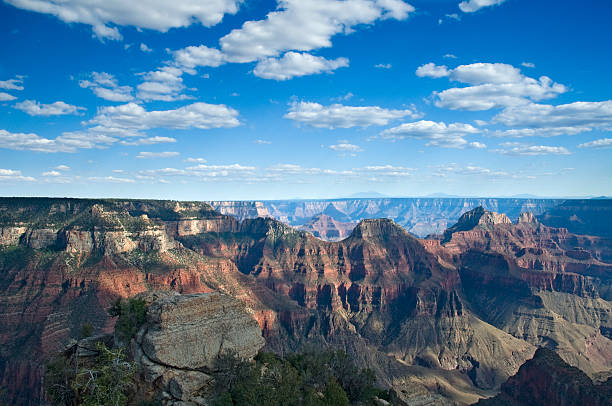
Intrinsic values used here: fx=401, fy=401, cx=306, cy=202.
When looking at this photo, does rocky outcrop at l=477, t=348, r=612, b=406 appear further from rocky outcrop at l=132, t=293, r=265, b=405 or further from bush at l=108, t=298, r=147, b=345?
bush at l=108, t=298, r=147, b=345

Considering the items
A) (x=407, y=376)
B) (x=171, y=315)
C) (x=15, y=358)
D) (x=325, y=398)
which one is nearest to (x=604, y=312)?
(x=407, y=376)

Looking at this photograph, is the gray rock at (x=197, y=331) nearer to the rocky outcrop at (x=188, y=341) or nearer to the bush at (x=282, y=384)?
the rocky outcrop at (x=188, y=341)

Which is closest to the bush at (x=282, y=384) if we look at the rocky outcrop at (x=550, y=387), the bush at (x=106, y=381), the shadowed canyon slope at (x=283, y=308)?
the bush at (x=106, y=381)

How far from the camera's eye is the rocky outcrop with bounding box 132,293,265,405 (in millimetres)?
38844

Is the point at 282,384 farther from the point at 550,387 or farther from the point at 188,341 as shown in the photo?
the point at 550,387

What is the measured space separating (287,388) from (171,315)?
→ 47.9 feet

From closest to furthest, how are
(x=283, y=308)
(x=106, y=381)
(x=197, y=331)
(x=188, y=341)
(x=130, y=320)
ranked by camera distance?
(x=106, y=381) → (x=188, y=341) → (x=130, y=320) → (x=197, y=331) → (x=283, y=308)

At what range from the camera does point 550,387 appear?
79.6 metres

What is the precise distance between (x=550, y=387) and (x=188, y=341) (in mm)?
74963

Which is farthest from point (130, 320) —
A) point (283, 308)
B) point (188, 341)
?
point (283, 308)

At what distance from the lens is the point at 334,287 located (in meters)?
189

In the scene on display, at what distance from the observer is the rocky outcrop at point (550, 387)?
2832 inches

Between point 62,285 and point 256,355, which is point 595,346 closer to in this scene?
point 256,355

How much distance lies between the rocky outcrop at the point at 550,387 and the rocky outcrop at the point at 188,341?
63092 mm
